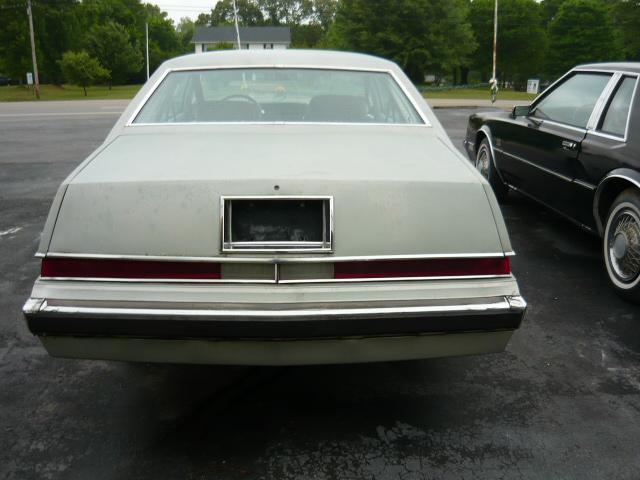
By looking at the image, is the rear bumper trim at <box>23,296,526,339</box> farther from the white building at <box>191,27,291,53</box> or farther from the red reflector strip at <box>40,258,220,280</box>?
the white building at <box>191,27,291,53</box>

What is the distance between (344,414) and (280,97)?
1.94 m

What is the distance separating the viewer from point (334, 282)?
2.44 metres

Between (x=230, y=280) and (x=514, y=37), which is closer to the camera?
(x=230, y=280)

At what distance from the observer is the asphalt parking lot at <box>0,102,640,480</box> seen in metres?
2.52

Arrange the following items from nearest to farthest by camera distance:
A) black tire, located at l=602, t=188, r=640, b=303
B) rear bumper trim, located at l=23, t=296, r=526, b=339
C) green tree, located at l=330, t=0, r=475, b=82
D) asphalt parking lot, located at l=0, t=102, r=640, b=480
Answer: rear bumper trim, located at l=23, t=296, r=526, b=339 → asphalt parking lot, located at l=0, t=102, r=640, b=480 → black tire, located at l=602, t=188, r=640, b=303 → green tree, located at l=330, t=0, r=475, b=82

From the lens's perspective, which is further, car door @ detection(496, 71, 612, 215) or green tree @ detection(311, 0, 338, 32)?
green tree @ detection(311, 0, 338, 32)

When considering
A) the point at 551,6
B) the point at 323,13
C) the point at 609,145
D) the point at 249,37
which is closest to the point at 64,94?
the point at 609,145

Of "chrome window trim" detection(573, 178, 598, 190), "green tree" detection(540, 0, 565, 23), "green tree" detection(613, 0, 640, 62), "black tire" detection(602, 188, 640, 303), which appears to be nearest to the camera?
"black tire" detection(602, 188, 640, 303)

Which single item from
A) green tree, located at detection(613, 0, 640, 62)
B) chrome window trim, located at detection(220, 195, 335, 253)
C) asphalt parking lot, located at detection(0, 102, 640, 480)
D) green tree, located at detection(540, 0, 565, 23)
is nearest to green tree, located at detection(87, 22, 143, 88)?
green tree, located at detection(613, 0, 640, 62)

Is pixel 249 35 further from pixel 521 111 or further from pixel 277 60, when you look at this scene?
pixel 277 60

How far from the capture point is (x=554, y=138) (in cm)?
525

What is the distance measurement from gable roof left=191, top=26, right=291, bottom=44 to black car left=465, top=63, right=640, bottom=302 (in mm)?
92999

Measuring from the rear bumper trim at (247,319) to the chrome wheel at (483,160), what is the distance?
4.77 metres

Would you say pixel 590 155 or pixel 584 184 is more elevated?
pixel 590 155
